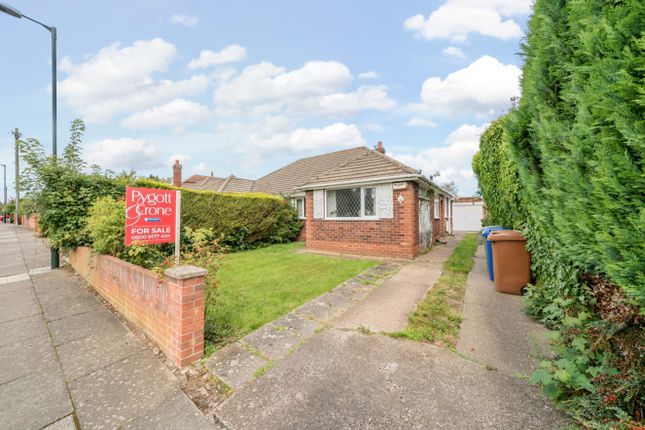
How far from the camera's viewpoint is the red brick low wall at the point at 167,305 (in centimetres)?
263

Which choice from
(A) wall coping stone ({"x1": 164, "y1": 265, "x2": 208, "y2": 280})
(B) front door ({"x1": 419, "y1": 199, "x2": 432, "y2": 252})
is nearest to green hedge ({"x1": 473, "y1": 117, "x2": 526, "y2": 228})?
(B) front door ({"x1": 419, "y1": 199, "x2": 432, "y2": 252})

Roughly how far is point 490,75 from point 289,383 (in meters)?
11.6

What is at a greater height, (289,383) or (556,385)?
(556,385)

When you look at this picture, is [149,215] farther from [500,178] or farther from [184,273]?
[500,178]

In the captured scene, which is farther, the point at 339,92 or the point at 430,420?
the point at 339,92

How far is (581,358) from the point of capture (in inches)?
79.2

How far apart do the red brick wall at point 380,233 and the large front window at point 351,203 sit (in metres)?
0.33

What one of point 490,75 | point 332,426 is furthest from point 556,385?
point 490,75

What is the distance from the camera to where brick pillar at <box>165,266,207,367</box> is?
261cm

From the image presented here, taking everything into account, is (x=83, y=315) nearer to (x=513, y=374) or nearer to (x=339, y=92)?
(x=513, y=374)

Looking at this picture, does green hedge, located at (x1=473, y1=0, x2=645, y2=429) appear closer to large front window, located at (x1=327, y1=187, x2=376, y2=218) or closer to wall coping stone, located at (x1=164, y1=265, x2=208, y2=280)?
wall coping stone, located at (x1=164, y1=265, x2=208, y2=280)

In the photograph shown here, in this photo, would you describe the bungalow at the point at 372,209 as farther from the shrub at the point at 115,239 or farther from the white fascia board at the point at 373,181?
the shrub at the point at 115,239

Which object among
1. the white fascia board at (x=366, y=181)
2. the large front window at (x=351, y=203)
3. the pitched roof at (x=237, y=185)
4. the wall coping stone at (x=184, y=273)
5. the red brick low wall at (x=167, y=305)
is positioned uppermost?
the pitched roof at (x=237, y=185)

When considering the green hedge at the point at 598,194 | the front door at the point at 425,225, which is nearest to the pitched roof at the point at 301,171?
the front door at the point at 425,225
